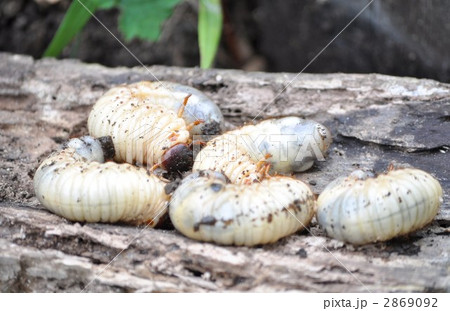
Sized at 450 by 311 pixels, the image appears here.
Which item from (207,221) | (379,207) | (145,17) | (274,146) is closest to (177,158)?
(274,146)

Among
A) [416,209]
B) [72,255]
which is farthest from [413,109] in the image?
[72,255]

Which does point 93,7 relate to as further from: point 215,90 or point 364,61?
point 364,61

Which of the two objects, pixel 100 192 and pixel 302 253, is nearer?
pixel 302 253

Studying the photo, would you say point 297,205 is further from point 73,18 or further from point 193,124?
point 73,18

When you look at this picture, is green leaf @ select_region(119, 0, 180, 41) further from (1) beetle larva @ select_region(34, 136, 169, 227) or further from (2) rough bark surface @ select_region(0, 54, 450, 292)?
(1) beetle larva @ select_region(34, 136, 169, 227)
